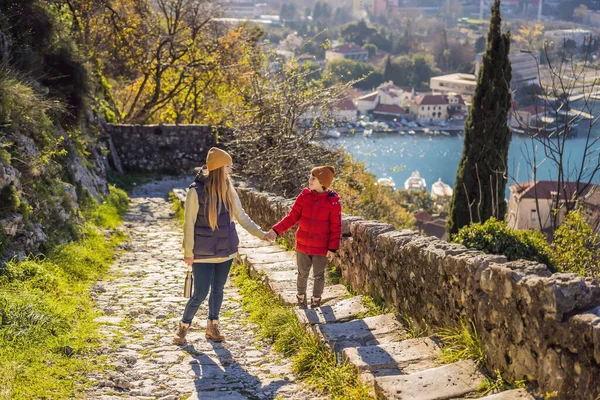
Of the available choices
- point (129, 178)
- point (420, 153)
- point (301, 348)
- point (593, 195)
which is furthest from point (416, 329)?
point (420, 153)

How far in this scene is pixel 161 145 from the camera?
66.5ft

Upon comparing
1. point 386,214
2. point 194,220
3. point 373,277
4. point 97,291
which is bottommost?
point 386,214

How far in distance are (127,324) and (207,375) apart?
5.05 feet

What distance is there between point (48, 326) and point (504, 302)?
368 centimetres

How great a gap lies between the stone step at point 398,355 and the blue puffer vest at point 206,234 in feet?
4.25

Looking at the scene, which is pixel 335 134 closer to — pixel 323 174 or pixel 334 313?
pixel 323 174

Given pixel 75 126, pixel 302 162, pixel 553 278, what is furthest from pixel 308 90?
pixel 553 278

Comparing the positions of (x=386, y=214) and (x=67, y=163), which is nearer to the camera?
(x=67, y=163)

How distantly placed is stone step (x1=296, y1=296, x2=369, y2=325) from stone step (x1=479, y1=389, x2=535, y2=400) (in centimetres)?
212

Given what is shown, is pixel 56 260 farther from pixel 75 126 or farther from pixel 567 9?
pixel 567 9

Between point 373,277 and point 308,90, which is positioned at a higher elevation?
point 308,90

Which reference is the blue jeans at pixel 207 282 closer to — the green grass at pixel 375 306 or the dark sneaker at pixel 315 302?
the dark sneaker at pixel 315 302

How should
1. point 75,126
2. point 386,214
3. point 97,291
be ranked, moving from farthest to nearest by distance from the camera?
1. point 386,214
2. point 75,126
3. point 97,291

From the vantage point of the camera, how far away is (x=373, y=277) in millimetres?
6941
